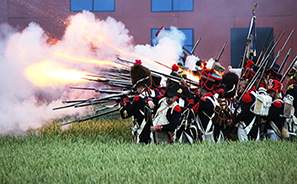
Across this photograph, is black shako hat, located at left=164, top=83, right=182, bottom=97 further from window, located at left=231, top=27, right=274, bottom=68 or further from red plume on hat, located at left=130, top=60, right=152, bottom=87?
window, located at left=231, top=27, right=274, bottom=68

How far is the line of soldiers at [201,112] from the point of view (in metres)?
6.39

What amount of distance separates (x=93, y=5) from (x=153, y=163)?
11.1 meters

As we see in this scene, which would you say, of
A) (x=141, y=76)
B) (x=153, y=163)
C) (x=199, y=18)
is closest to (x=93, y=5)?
(x=199, y=18)

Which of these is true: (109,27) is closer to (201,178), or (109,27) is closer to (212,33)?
(212,33)

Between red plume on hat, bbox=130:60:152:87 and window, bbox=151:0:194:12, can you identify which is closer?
red plume on hat, bbox=130:60:152:87

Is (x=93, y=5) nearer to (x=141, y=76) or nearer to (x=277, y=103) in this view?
(x=141, y=76)

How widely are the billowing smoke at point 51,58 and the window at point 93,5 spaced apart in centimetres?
181

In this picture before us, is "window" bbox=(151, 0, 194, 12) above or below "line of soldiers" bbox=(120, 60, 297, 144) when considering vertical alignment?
above

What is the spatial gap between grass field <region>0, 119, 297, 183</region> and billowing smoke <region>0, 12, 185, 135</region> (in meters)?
4.26

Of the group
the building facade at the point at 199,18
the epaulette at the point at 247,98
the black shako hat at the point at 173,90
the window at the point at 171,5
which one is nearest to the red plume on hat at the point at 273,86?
the epaulette at the point at 247,98

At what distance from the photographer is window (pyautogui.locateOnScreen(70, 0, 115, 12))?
1470cm

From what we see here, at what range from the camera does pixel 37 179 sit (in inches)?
173

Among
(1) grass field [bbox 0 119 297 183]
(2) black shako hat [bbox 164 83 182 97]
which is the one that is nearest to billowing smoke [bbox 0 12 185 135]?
(2) black shako hat [bbox 164 83 182 97]

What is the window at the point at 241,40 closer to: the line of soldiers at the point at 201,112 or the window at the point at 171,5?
the window at the point at 171,5
